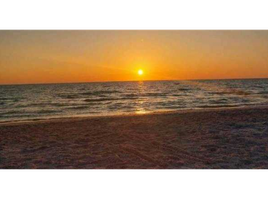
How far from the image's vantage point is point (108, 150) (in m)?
8.35

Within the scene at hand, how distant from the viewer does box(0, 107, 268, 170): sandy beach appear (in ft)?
22.2

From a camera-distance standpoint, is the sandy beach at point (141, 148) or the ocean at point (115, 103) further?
the ocean at point (115, 103)

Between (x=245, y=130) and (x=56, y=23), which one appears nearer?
(x=56, y=23)

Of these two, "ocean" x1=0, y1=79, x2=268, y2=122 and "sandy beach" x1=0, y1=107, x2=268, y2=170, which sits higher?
"sandy beach" x1=0, y1=107, x2=268, y2=170

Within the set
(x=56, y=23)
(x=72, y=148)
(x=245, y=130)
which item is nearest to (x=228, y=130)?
(x=245, y=130)

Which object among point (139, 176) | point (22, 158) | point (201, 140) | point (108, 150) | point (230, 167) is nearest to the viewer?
point (139, 176)

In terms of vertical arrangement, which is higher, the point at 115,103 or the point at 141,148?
the point at 141,148

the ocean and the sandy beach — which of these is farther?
the ocean

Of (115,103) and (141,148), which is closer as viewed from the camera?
(141,148)

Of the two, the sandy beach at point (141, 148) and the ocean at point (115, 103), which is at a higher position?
the sandy beach at point (141, 148)

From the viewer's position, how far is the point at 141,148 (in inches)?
335

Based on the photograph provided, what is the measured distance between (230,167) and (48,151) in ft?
20.6

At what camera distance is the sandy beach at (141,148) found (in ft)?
22.2

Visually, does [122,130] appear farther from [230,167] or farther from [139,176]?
[139,176]
